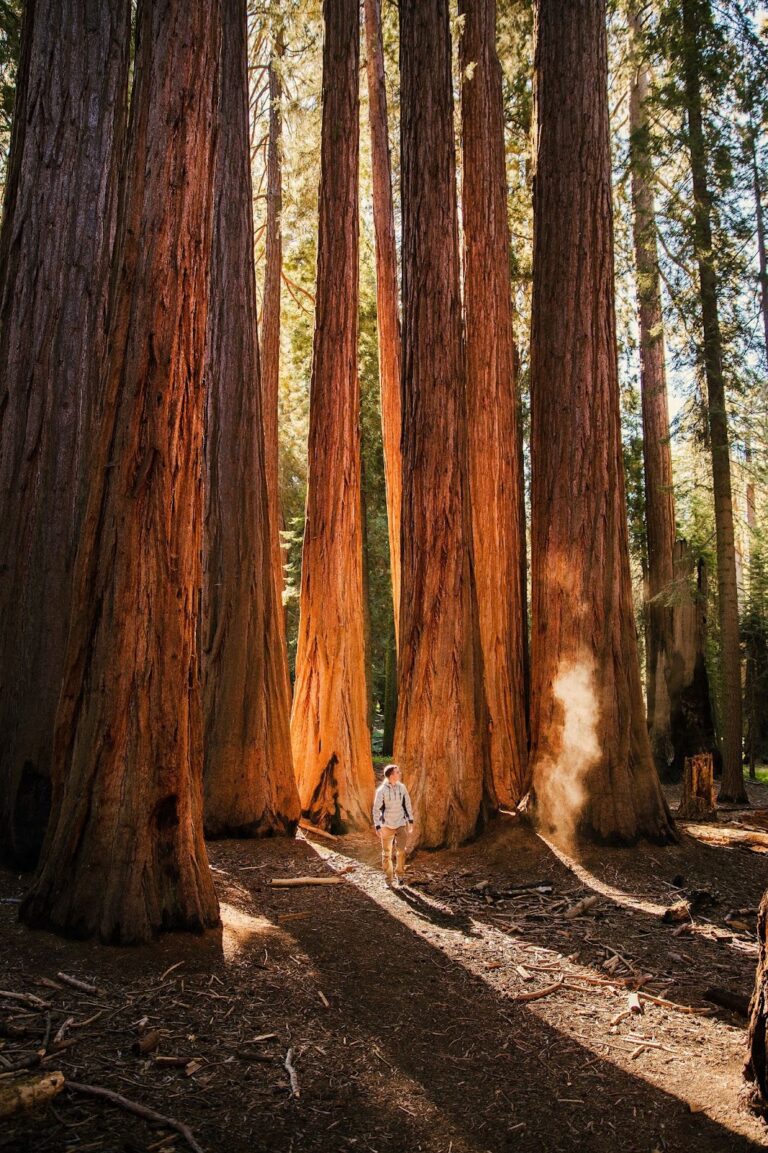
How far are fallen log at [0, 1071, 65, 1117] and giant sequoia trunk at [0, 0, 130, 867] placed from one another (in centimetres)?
345

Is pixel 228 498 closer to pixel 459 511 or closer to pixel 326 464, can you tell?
pixel 326 464

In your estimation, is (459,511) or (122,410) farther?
Result: (459,511)

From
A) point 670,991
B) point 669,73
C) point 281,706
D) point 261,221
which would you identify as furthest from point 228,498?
point 261,221

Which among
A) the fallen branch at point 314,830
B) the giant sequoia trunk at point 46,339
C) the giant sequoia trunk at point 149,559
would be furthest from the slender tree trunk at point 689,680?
the giant sequoia trunk at point 149,559

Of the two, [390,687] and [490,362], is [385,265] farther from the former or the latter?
[390,687]

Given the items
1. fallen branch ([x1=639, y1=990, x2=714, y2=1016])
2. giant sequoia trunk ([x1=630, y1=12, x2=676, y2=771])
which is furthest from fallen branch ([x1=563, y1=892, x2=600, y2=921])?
giant sequoia trunk ([x1=630, y1=12, x2=676, y2=771])

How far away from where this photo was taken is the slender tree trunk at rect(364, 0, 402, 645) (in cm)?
1405

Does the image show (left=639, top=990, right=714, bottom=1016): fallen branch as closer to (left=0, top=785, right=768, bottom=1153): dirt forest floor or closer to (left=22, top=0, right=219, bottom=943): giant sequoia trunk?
(left=0, top=785, right=768, bottom=1153): dirt forest floor

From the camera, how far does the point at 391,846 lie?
25.9 ft

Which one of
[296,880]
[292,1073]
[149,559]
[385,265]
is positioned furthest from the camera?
[385,265]

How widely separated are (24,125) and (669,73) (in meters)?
9.79

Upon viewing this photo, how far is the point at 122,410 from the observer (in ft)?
17.8

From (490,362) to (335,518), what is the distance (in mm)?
2973

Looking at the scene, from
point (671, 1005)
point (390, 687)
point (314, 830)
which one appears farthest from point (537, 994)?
point (390, 687)
